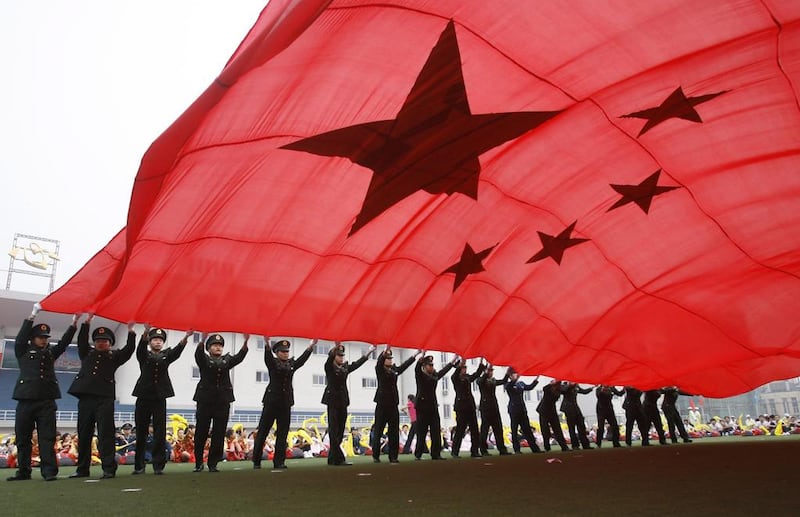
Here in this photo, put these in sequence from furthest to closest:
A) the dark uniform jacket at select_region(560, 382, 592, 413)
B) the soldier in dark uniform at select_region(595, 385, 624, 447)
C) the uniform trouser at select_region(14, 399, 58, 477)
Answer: the soldier in dark uniform at select_region(595, 385, 624, 447) < the dark uniform jacket at select_region(560, 382, 592, 413) < the uniform trouser at select_region(14, 399, 58, 477)

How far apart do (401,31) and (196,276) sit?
383cm

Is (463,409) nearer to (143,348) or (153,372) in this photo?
(153,372)

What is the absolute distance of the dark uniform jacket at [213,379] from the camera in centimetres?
857

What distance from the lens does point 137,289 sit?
Result: 22.2ft

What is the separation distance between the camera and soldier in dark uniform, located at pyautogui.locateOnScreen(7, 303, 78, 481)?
712 cm

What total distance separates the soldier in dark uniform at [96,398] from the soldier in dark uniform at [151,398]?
471 mm

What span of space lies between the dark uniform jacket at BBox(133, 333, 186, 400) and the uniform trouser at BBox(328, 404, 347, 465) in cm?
275

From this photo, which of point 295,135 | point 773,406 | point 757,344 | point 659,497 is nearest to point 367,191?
point 295,135

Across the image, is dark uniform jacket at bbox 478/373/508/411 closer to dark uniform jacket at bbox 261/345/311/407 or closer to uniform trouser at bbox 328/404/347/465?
uniform trouser at bbox 328/404/347/465

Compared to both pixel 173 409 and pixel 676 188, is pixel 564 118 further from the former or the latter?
pixel 173 409

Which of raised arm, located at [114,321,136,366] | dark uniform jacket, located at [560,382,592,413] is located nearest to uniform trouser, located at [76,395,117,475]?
raised arm, located at [114,321,136,366]

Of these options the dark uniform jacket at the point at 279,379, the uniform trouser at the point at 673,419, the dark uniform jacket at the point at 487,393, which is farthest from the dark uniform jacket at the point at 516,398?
the dark uniform jacket at the point at 279,379

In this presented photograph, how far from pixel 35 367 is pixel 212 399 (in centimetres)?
235

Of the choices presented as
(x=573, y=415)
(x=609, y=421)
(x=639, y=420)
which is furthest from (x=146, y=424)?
(x=639, y=420)
